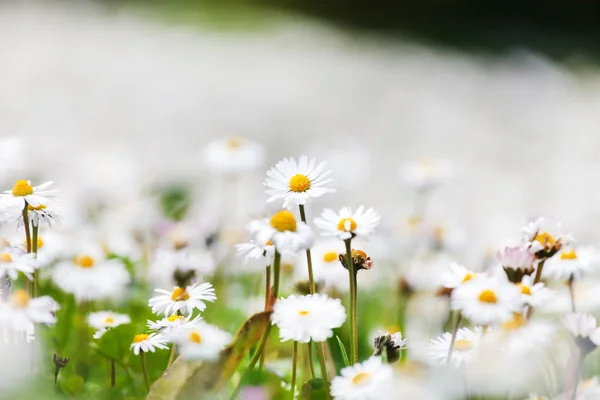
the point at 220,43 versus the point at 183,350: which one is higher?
the point at 220,43

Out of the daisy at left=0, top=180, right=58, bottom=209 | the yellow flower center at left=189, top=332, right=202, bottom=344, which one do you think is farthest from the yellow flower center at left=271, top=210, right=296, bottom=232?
the daisy at left=0, top=180, right=58, bottom=209

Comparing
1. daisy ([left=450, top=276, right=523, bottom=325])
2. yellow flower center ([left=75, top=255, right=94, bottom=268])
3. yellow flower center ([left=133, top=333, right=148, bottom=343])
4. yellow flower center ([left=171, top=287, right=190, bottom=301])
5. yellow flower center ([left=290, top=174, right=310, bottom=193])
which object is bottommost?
yellow flower center ([left=133, top=333, right=148, bottom=343])

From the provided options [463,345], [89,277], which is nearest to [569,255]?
[463,345]

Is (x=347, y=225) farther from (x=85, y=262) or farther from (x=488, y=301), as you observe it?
(x=85, y=262)

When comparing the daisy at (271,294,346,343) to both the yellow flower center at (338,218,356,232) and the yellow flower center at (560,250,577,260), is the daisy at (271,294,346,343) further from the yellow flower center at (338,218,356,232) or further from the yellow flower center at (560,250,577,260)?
the yellow flower center at (560,250,577,260)

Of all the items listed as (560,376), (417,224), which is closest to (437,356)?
(560,376)

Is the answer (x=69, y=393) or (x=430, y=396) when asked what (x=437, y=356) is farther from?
(x=69, y=393)

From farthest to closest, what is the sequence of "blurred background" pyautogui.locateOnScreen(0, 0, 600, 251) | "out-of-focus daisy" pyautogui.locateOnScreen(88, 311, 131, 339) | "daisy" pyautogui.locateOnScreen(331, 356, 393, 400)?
"blurred background" pyautogui.locateOnScreen(0, 0, 600, 251), "out-of-focus daisy" pyautogui.locateOnScreen(88, 311, 131, 339), "daisy" pyautogui.locateOnScreen(331, 356, 393, 400)
